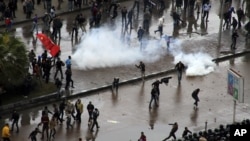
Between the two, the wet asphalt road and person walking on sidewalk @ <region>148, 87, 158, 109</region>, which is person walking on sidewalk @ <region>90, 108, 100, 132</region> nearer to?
the wet asphalt road

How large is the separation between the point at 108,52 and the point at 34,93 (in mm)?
6317

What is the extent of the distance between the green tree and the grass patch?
1.81ft

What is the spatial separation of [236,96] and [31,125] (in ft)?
30.7

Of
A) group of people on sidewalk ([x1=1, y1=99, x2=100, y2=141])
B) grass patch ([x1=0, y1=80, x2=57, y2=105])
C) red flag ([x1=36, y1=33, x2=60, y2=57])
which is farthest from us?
red flag ([x1=36, y1=33, x2=60, y2=57])

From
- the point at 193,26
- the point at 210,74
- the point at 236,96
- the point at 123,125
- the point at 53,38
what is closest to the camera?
the point at 236,96

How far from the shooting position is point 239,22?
50.6 m

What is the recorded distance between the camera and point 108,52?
45.3 meters

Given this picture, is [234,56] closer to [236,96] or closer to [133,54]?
[133,54]

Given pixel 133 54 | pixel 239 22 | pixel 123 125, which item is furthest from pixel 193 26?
pixel 123 125

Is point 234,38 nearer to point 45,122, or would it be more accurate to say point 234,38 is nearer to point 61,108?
point 61,108

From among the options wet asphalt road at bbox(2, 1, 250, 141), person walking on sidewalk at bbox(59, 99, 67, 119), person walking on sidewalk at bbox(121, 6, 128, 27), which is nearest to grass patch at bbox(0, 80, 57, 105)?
wet asphalt road at bbox(2, 1, 250, 141)

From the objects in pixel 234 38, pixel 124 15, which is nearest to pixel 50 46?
pixel 124 15

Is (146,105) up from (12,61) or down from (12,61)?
down

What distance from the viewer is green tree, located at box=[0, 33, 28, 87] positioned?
39.1 m
